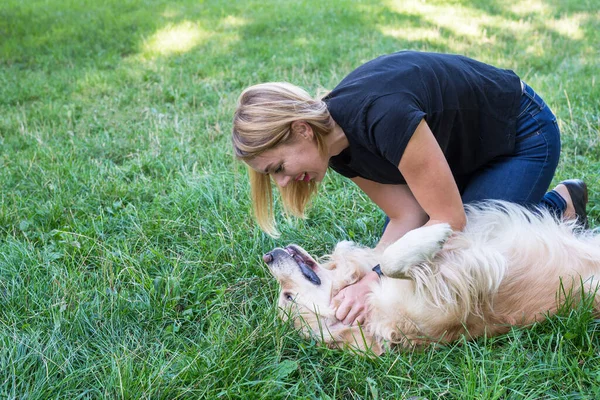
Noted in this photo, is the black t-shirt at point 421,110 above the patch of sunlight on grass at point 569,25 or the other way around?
above

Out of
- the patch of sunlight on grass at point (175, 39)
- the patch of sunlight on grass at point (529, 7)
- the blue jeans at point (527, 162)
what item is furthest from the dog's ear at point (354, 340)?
the patch of sunlight on grass at point (529, 7)

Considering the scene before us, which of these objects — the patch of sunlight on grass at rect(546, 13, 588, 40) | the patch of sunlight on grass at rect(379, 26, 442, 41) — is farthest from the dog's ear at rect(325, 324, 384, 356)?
the patch of sunlight on grass at rect(546, 13, 588, 40)

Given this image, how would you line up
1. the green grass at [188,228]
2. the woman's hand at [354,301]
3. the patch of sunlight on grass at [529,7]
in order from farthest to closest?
the patch of sunlight on grass at [529,7], the woman's hand at [354,301], the green grass at [188,228]

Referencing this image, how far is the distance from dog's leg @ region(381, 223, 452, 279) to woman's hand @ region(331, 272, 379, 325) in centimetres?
32

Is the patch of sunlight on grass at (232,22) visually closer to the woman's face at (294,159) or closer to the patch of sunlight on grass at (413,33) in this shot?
the patch of sunlight on grass at (413,33)

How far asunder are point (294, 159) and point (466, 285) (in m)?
0.90

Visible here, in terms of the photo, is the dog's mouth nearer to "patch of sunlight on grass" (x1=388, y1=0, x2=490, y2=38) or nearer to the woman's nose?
the woman's nose

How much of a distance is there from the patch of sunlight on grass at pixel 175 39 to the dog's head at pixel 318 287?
17.7ft

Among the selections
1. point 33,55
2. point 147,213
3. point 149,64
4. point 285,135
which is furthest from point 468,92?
point 33,55

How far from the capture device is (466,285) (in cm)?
233

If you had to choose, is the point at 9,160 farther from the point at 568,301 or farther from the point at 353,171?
the point at 568,301

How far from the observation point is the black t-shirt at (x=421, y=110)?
7.47 ft

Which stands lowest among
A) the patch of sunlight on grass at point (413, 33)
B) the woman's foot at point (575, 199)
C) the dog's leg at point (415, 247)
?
the patch of sunlight on grass at point (413, 33)

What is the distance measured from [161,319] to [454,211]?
141cm
